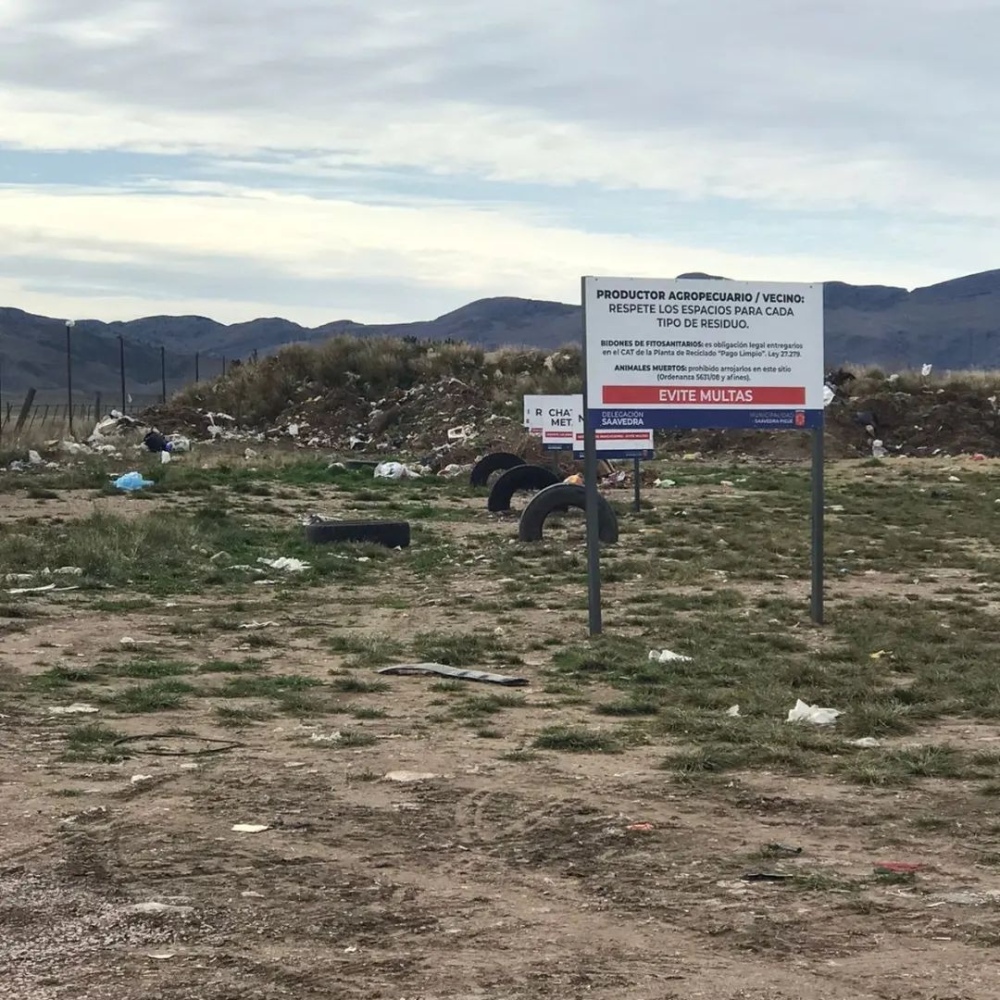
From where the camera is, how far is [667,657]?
980cm

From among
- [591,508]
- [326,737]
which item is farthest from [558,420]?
[326,737]

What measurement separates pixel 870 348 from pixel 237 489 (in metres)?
129

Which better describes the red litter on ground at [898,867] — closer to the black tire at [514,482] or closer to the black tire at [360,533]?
the black tire at [360,533]

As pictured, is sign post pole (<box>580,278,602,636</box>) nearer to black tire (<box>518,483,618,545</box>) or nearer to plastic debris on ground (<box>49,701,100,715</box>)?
plastic debris on ground (<box>49,701,100,715</box>)

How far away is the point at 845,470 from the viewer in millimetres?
32594

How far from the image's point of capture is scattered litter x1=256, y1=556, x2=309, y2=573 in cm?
1465

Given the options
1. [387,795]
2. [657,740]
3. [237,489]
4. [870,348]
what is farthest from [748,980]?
[870,348]

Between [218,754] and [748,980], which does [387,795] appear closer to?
[218,754]

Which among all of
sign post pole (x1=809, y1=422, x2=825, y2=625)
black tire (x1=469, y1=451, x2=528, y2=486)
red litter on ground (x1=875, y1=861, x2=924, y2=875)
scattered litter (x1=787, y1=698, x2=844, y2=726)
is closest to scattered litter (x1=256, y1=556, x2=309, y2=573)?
sign post pole (x1=809, y1=422, x2=825, y2=625)

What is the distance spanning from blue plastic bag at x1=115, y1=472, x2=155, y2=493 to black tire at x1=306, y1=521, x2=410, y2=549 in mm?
7223

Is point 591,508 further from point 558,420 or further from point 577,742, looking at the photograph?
point 558,420

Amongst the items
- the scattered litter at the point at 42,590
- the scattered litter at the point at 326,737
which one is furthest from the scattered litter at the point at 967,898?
the scattered litter at the point at 42,590

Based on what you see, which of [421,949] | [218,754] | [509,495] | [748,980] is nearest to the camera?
[748,980]

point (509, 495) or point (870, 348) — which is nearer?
point (509, 495)
